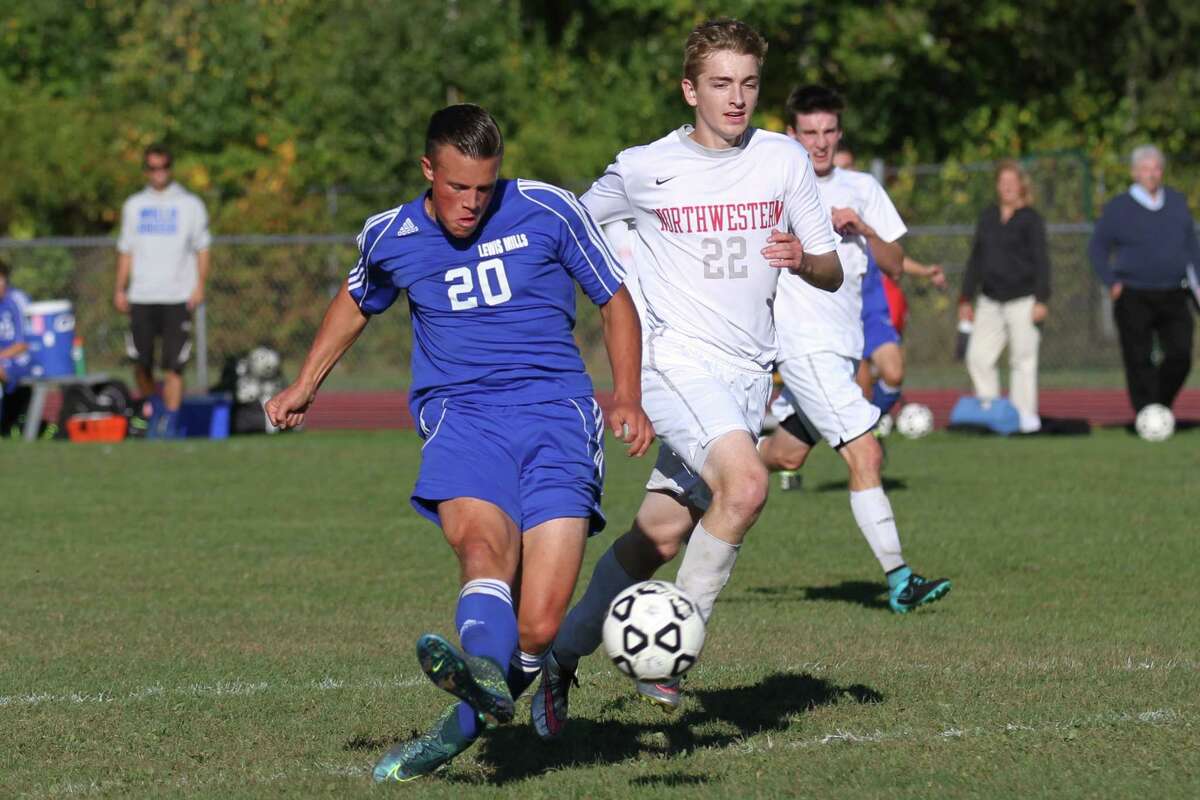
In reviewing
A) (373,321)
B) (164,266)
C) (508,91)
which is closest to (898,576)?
(164,266)

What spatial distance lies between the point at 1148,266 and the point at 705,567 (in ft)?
39.1

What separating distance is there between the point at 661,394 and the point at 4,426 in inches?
527

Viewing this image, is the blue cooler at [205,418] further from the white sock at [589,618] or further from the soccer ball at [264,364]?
the white sock at [589,618]

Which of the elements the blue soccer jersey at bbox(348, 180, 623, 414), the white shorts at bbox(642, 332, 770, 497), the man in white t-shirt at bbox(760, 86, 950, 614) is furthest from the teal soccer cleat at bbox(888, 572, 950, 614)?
the blue soccer jersey at bbox(348, 180, 623, 414)

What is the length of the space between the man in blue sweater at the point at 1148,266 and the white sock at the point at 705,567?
11492mm

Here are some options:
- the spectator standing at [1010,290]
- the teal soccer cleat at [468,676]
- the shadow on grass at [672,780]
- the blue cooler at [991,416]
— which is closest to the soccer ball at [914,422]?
the blue cooler at [991,416]

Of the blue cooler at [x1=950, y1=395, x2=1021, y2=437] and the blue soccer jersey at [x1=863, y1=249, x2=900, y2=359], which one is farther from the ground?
the blue soccer jersey at [x1=863, y1=249, x2=900, y2=359]

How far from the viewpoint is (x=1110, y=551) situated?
1046cm

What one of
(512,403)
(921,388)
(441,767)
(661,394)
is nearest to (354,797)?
(441,767)

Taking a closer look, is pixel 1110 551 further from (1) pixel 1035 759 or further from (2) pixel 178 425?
(2) pixel 178 425

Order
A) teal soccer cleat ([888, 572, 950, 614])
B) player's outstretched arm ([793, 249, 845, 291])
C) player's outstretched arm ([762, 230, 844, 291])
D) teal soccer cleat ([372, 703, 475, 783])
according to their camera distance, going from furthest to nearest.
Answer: teal soccer cleat ([888, 572, 950, 614])
player's outstretched arm ([793, 249, 845, 291])
player's outstretched arm ([762, 230, 844, 291])
teal soccer cleat ([372, 703, 475, 783])

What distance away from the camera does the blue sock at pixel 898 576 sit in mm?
8594

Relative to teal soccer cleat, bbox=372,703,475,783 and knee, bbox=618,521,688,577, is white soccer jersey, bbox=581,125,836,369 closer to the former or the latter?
knee, bbox=618,521,688,577

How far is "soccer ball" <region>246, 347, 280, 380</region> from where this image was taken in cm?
1930
